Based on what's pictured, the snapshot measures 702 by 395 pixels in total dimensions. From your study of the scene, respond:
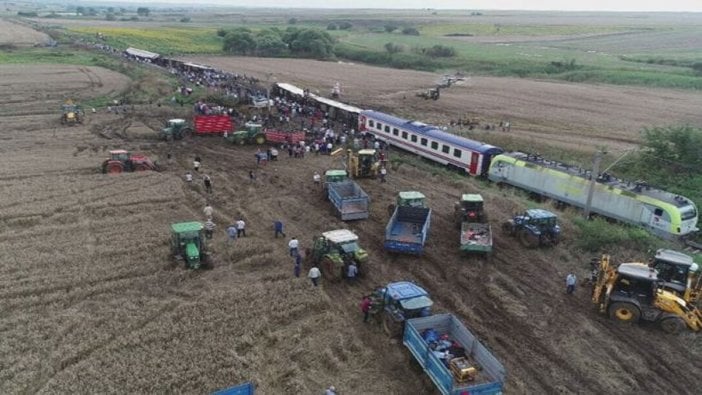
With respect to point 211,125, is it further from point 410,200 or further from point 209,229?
point 410,200

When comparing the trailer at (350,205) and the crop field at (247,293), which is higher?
the trailer at (350,205)

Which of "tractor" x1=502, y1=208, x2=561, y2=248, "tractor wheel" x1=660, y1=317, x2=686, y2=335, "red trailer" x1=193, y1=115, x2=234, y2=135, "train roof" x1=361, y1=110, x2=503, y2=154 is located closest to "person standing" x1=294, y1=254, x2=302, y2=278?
"tractor" x1=502, y1=208, x2=561, y2=248

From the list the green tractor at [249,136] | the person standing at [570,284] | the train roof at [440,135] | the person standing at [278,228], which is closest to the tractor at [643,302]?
the person standing at [570,284]

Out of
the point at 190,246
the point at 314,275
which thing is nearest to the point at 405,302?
the point at 314,275

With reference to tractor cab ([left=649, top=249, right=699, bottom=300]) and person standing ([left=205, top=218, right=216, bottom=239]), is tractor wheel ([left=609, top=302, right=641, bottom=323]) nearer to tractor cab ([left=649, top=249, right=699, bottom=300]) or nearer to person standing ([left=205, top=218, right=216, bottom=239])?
tractor cab ([left=649, top=249, right=699, bottom=300])

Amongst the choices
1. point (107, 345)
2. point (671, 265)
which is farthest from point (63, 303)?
point (671, 265)

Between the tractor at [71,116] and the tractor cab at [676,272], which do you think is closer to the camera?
the tractor cab at [676,272]

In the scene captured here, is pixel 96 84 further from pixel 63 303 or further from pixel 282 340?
pixel 282 340

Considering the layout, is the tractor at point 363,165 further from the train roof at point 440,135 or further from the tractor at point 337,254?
the tractor at point 337,254
